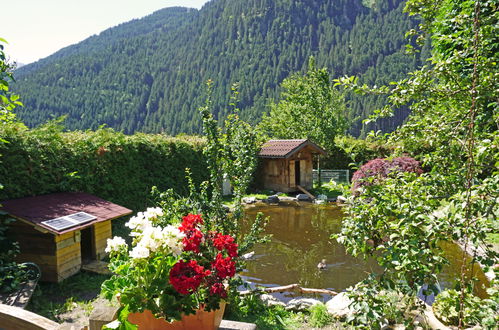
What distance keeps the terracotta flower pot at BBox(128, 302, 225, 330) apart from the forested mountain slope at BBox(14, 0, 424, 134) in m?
104

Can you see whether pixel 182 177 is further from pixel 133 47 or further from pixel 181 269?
pixel 133 47

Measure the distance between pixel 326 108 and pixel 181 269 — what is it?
2656 centimetres

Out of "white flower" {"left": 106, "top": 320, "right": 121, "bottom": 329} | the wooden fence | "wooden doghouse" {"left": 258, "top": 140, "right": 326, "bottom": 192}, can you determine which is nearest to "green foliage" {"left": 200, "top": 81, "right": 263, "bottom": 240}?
"white flower" {"left": 106, "top": 320, "right": 121, "bottom": 329}

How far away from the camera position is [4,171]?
23.4ft

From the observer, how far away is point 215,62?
147250 millimetres

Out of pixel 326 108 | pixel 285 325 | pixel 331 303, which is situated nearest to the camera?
pixel 285 325

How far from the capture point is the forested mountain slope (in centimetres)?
11962

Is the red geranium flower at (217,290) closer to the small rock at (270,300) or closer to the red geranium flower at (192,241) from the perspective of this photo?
the red geranium flower at (192,241)

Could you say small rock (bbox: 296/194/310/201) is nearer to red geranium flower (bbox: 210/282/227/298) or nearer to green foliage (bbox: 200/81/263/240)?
green foliage (bbox: 200/81/263/240)

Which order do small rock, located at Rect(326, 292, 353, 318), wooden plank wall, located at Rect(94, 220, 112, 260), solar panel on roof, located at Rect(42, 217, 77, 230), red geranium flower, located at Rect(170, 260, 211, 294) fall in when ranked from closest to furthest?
red geranium flower, located at Rect(170, 260, 211, 294)
small rock, located at Rect(326, 292, 353, 318)
solar panel on roof, located at Rect(42, 217, 77, 230)
wooden plank wall, located at Rect(94, 220, 112, 260)

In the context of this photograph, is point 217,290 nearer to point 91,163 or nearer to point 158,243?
point 158,243

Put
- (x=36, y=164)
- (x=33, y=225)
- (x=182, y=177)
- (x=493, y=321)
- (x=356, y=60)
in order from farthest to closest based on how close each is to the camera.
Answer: (x=356, y=60) → (x=182, y=177) → (x=36, y=164) → (x=33, y=225) → (x=493, y=321)

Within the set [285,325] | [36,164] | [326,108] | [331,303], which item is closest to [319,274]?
[331,303]

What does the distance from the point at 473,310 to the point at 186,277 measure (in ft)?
8.93
